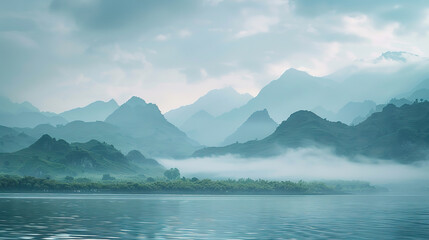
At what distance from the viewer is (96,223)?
90.9 m

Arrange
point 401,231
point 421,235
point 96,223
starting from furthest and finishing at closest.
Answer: point 96,223, point 401,231, point 421,235

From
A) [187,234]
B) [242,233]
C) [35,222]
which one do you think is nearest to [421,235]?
[242,233]

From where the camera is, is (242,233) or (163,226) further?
(163,226)

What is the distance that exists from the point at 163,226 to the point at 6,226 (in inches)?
996

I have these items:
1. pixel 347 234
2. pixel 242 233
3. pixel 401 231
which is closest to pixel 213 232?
pixel 242 233

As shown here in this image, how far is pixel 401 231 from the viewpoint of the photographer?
3329 inches

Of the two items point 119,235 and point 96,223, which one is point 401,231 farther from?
point 96,223

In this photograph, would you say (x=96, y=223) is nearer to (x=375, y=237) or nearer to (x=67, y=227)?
(x=67, y=227)

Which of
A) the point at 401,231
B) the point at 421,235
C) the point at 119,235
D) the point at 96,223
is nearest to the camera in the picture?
the point at 119,235

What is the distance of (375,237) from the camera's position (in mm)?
74750

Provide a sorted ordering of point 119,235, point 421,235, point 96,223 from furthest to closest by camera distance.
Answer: point 96,223 < point 421,235 < point 119,235

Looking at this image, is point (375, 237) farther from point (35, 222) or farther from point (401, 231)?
point (35, 222)

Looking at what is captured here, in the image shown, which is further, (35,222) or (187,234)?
(35,222)

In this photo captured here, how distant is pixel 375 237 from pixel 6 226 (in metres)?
56.4
